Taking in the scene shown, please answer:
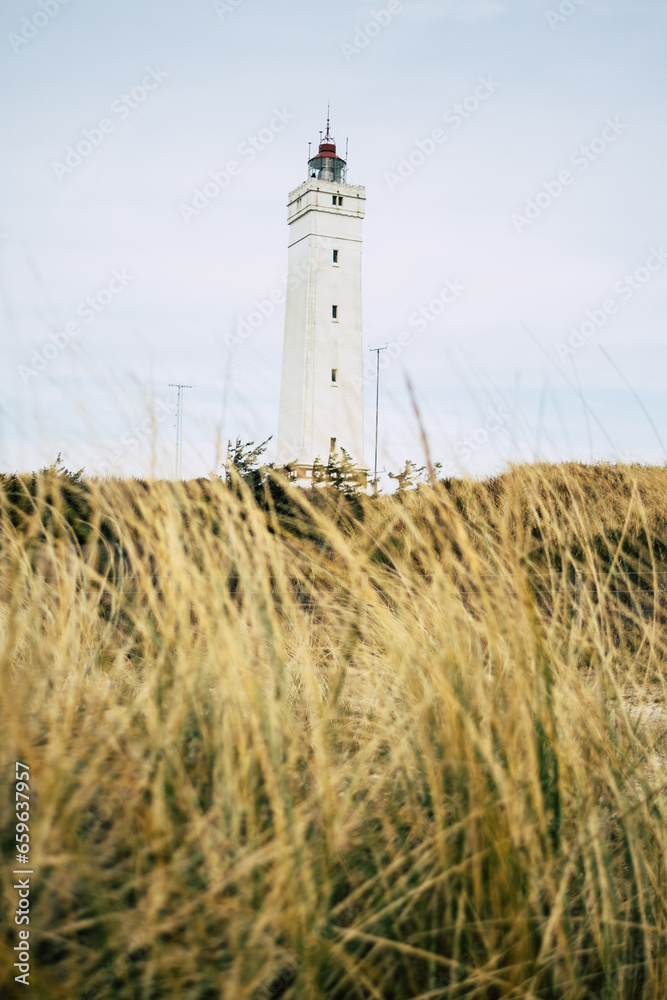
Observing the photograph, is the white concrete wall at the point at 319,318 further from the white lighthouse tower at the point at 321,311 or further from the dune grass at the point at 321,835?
the dune grass at the point at 321,835

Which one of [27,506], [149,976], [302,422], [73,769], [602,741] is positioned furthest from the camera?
[302,422]

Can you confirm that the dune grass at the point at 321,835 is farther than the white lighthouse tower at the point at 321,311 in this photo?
No

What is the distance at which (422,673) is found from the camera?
5.54ft

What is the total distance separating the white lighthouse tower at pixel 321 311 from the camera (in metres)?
25.0

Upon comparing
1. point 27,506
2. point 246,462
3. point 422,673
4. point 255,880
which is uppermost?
point 246,462

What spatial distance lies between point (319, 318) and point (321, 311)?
0.25 meters

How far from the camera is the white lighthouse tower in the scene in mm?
25000

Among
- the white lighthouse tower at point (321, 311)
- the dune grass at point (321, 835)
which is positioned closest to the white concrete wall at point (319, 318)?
the white lighthouse tower at point (321, 311)

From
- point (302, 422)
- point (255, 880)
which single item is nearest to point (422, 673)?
point (255, 880)

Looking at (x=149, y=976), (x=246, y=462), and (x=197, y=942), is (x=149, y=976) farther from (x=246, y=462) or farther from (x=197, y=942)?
(x=246, y=462)

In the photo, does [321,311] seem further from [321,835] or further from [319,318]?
[321,835]

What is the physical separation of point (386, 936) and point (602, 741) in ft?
2.26

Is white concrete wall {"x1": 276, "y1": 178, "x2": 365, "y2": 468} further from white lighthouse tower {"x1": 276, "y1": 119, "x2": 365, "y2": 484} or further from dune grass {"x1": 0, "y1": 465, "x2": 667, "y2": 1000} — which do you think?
dune grass {"x1": 0, "y1": 465, "x2": 667, "y2": 1000}

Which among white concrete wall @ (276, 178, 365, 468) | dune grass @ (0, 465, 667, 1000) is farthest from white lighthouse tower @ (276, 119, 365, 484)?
dune grass @ (0, 465, 667, 1000)
